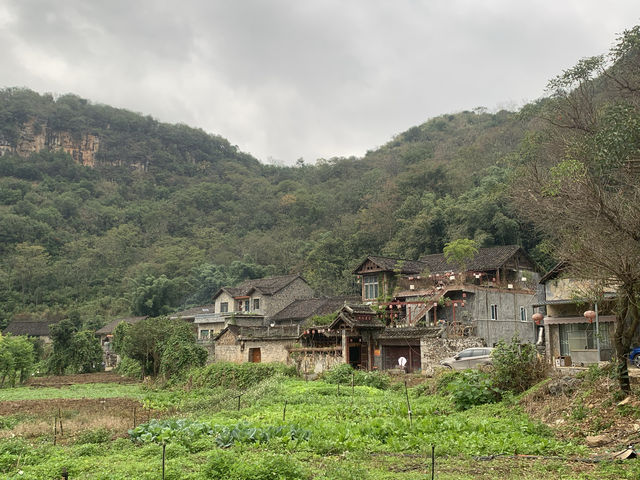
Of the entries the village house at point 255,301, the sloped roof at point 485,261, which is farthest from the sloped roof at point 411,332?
the village house at point 255,301

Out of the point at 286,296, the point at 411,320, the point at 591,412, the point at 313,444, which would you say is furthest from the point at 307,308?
the point at 313,444

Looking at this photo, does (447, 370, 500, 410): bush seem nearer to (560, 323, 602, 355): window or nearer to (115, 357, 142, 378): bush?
(560, 323, 602, 355): window

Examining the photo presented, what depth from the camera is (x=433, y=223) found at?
52.0 m

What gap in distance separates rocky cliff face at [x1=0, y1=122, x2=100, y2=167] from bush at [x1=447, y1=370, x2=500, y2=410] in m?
114

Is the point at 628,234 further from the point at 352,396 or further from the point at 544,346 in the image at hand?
the point at 544,346

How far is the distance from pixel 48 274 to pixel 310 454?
2984 inches

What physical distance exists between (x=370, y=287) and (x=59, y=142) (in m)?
101

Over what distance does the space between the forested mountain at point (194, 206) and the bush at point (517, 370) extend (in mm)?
29178

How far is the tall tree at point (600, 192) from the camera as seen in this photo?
13117mm

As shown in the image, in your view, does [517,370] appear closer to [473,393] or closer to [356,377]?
[473,393]

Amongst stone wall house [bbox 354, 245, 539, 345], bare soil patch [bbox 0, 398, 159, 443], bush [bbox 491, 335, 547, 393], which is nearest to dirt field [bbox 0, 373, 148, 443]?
bare soil patch [bbox 0, 398, 159, 443]

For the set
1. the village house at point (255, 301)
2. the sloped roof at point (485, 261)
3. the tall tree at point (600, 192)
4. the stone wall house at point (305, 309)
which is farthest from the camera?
the village house at point (255, 301)

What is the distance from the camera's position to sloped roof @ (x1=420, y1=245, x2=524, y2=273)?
1476 inches

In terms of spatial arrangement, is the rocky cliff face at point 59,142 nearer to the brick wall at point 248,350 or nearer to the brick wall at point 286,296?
the brick wall at point 286,296
